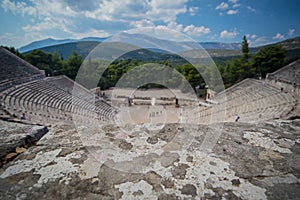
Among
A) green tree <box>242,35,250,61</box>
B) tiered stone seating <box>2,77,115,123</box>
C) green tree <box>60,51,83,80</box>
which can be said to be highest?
green tree <box>242,35,250,61</box>

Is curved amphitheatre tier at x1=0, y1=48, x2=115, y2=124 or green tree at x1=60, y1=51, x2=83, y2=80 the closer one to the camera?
curved amphitheatre tier at x1=0, y1=48, x2=115, y2=124

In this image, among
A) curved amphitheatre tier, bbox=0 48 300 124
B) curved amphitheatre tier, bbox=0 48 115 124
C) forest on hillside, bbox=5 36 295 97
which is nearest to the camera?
curved amphitheatre tier, bbox=0 48 115 124

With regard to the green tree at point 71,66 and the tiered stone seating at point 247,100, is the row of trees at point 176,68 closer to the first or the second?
the green tree at point 71,66

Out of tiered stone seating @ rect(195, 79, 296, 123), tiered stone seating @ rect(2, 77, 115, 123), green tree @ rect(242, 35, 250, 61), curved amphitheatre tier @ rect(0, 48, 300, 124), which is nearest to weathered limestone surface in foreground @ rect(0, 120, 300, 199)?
curved amphitheatre tier @ rect(0, 48, 300, 124)

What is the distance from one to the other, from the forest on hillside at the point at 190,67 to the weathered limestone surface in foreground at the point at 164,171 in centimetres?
2602

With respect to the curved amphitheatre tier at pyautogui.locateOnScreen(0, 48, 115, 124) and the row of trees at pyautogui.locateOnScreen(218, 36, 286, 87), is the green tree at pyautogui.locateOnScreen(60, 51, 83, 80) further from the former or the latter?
the row of trees at pyautogui.locateOnScreen(218, 36, 286, 87)

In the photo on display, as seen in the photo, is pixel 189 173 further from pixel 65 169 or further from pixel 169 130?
pixel 65 169

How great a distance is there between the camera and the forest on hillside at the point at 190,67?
929 inches

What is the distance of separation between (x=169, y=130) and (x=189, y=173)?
815mm

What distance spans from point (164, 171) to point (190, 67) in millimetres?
27414

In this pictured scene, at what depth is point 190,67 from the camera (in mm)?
27219

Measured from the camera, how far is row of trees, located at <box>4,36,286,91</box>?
78.0 ft

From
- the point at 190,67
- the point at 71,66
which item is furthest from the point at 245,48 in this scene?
the point at 71,66

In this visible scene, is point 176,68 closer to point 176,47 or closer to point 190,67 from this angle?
point 190,67
